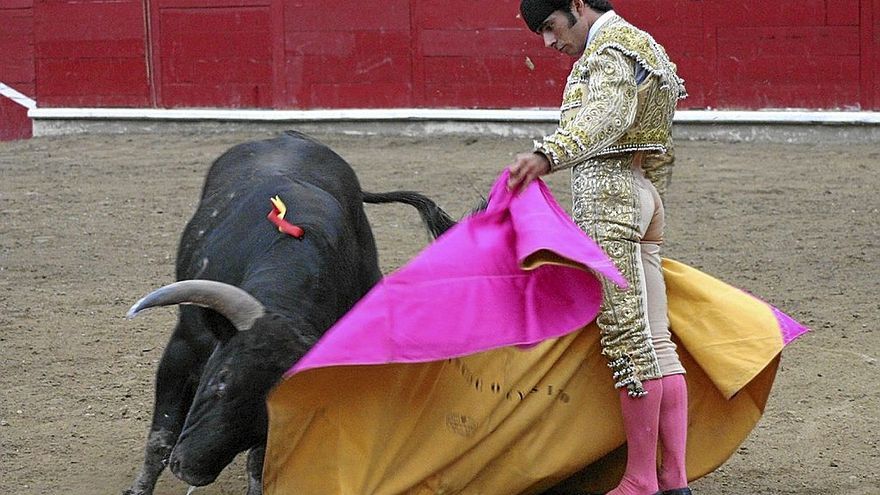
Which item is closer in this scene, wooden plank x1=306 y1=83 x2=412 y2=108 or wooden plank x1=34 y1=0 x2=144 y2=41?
wooden plank x1=306 y1=83 x2=412 y2=108

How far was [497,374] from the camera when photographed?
8.41 feet

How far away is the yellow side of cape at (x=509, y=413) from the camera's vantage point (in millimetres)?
2418

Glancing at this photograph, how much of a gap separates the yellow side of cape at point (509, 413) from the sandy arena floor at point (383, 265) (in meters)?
0.33

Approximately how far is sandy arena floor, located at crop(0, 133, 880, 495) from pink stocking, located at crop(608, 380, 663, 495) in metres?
0.40

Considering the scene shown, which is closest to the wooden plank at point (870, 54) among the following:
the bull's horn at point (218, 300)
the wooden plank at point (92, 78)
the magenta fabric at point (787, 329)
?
the wooden plank at point (92, 78)

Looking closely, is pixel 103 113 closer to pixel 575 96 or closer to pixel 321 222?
pixel 321 222

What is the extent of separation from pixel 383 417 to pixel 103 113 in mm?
7494

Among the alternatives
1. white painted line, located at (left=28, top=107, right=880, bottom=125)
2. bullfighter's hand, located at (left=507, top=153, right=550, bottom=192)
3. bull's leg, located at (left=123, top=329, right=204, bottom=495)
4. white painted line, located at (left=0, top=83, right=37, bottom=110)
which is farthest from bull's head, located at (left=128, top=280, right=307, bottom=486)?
white painted line, located at (left=0, top=83, right=37, bottom=110)

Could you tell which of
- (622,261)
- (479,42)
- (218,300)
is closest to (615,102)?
(622,261)

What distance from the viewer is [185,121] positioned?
9.34 m

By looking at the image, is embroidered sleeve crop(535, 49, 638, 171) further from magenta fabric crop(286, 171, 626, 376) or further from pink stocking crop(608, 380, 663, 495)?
pink stocking crop(608, 380, 663, 495)

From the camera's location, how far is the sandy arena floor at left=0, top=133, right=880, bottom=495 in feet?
10.2

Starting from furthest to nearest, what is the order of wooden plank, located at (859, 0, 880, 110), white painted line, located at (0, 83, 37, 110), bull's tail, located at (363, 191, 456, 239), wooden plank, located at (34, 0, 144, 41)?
white painted line, located at (0, 83, 37, 110) → wooden plank, located at (34, 0, 144, 41) → wooden plank, located at (859, 0, 880, 110) → bull's tail, located at (363, 191, 456, 239)

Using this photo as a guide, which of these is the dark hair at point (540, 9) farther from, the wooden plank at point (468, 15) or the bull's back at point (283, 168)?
the wooden plank at point (468, 15)
